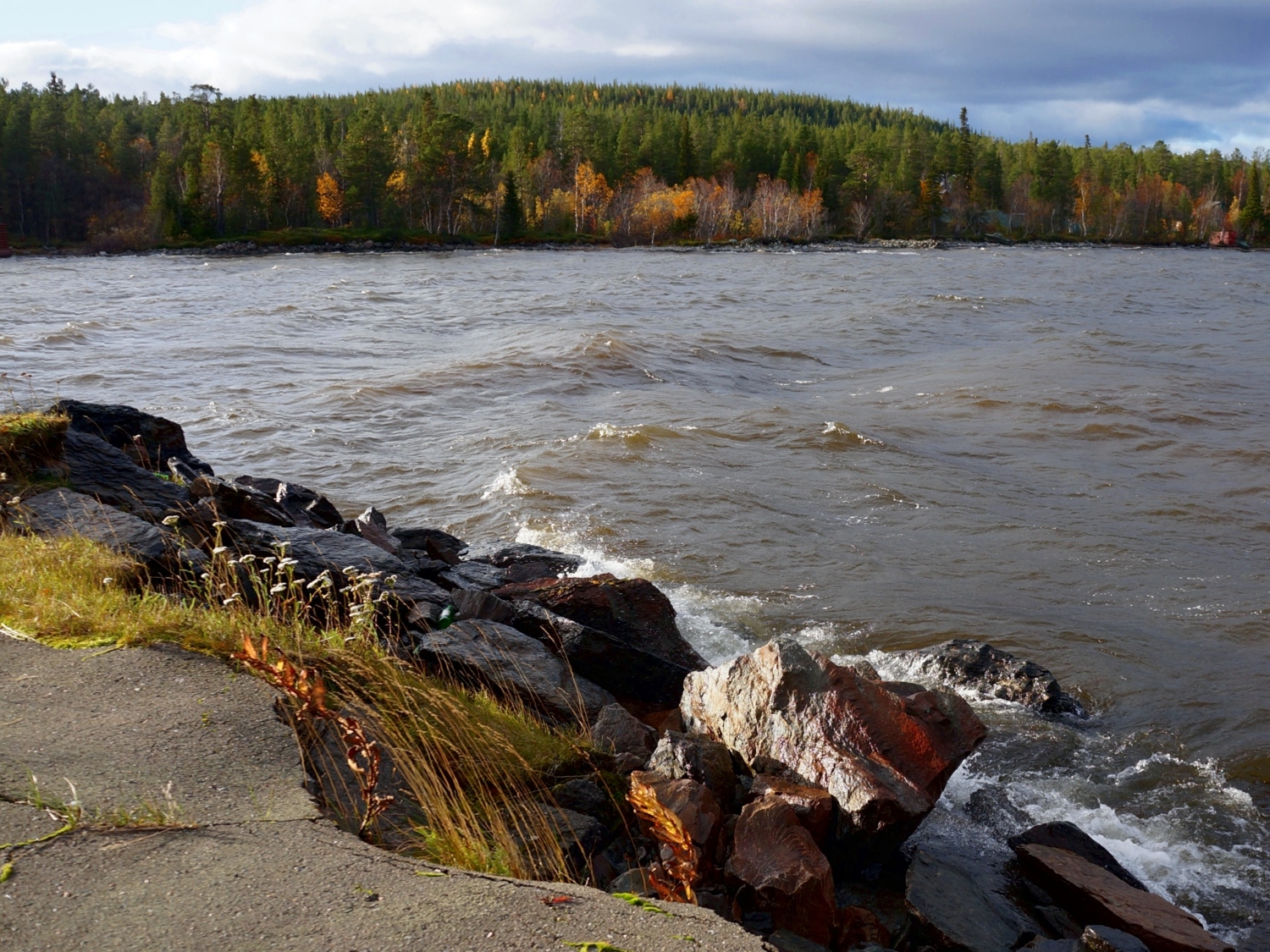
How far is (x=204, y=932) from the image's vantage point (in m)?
2.86

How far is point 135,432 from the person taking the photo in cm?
1089

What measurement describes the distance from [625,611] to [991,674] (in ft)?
9.95

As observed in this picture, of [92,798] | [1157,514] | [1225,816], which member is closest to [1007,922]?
[1225,816]

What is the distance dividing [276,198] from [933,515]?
100 m

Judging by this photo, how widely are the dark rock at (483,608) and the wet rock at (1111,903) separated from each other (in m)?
3.72

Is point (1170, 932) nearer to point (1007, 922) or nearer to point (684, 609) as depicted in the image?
point (1007, 922)

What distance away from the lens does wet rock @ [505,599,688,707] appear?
22.4 ft

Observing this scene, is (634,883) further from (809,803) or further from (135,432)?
(135,432)

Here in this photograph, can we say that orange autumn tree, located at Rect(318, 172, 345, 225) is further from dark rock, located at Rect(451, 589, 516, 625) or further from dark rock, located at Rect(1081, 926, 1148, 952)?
dark rock, located at Rect(1081, 926, 1148, 952)

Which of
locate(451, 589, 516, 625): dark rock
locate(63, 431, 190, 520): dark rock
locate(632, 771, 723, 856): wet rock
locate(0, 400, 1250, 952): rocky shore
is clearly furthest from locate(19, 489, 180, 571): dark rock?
locate(632, 771, 723, 856): wet rock

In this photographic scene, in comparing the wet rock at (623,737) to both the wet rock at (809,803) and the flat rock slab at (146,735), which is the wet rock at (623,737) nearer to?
the wet rock at (809,803)

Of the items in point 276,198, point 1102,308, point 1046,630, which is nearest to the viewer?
point 1046,630

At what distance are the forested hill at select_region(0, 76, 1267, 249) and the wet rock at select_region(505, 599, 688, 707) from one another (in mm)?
92302

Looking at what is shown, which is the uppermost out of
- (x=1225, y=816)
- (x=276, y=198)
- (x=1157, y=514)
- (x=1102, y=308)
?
(x=276, y=198)
